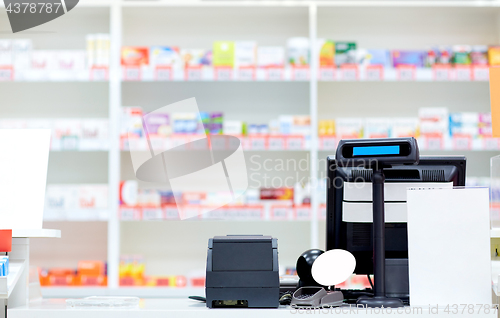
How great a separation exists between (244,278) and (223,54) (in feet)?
6.67

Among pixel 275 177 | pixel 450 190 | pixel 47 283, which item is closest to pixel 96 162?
pixel 47 283

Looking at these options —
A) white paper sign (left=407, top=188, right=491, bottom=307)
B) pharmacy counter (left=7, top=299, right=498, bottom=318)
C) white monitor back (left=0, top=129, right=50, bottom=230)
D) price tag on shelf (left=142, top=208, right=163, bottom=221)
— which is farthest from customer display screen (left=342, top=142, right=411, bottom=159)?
price tag on shelf (left=142, top=208, right=163, bottom=221)

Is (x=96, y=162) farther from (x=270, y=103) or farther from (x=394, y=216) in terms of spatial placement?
(x=394, y=216)

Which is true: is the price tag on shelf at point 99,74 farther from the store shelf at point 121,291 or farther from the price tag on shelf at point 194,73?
the store shelf at point 121,291

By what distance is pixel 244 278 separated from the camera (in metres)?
1.40

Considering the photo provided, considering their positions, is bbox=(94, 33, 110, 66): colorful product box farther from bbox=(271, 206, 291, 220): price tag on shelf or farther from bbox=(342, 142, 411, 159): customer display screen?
bbox=(342, 142, 411, 159): customer display screen

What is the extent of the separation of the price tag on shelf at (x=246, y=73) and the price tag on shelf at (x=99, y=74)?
32.5 inches

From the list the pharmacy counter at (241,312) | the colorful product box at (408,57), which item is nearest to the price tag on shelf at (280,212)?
the colorful product box at (408,57)

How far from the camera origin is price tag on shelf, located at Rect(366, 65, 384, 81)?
3119mm

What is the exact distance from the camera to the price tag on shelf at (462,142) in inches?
121

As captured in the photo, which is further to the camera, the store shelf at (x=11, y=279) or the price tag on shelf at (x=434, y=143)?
the price tag on shelf at (x=434, y=143)

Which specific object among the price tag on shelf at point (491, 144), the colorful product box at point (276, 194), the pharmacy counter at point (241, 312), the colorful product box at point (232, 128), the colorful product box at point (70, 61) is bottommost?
the pharmacy counter at point (241, 312)

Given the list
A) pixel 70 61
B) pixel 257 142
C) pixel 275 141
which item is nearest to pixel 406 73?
pixel 275 141

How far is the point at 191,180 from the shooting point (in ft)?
11.5
